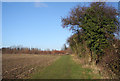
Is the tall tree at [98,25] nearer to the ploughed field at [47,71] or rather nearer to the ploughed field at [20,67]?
the ploughed field at [47,71]

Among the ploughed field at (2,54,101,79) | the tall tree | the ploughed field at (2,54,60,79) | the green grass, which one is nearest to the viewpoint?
the green grass

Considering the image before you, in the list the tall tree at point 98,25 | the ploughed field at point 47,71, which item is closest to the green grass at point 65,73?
the ploughed field at point 47,71

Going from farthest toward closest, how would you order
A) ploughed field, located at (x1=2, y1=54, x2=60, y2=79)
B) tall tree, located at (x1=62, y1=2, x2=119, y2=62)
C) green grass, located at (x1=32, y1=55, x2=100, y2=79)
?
tall tree, located at (x1=62, y1=2, x2=119, y2=62), ploughed field, located at (x1=2, y1=54, x2=60, y2=79), green grass, located at (x1=32, y1=55, x2=100, y2=79)

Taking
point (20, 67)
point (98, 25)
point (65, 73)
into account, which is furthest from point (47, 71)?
point (98, 25)

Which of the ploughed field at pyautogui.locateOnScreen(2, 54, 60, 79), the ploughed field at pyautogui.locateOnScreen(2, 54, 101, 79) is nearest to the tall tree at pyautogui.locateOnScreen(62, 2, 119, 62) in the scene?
the ploughed field at pyautogui.locateOnScreen(2, 54, 101, 79)

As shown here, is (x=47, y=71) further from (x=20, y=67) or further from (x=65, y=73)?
(x=20, y=67)

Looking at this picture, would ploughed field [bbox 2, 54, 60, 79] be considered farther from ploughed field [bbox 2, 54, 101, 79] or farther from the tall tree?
the tall tree

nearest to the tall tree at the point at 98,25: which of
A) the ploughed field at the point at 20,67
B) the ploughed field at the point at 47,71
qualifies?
the ploughed field at the point at 47,71

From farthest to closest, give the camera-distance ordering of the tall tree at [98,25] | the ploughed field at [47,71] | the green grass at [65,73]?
1. the tall tree at [98,25]
2. the ploughed field at [47,71]
3. the green grass at [65,73]

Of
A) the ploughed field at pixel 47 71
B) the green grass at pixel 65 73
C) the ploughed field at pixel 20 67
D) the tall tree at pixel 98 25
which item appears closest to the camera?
the green grass at pixel 65 73

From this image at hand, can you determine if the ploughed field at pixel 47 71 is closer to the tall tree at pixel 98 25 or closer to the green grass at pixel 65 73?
the green grass at pixel 65 73

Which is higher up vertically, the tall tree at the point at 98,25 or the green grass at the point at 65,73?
the tall tree at the point at 98,25

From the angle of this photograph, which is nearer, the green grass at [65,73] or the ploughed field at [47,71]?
the green grass at [65,73]

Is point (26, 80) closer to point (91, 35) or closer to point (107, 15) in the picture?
point (91, 35)
